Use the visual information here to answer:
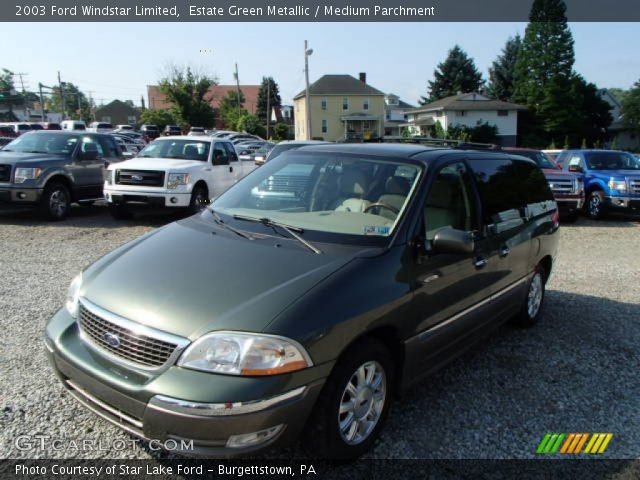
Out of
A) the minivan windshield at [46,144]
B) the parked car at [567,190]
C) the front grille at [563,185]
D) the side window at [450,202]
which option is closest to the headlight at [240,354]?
the side window at [450,202]

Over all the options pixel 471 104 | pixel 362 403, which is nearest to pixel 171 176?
pixel 362 403

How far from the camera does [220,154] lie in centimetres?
1191

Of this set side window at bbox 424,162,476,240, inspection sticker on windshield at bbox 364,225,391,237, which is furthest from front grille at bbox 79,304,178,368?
side window at bbox 424,162,476,240

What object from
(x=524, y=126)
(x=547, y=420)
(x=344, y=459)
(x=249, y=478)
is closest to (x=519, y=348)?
(x=547, y=420)

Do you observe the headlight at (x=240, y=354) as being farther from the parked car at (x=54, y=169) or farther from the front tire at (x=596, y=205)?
the front tire at (x=596, y=205)

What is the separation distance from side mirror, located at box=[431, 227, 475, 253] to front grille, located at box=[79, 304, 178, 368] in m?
1.73

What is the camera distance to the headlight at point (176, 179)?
1024cm

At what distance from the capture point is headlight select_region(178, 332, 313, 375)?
2395 mm

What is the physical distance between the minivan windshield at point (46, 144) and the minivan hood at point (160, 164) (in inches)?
59.7

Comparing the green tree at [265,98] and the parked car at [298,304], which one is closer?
the parked car at [298,304]

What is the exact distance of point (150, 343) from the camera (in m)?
2.51

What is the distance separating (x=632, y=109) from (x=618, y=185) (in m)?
50.5

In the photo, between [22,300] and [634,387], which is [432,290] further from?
[22,300]

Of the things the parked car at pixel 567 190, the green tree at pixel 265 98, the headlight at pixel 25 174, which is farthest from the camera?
the green tree at pixel 265 98
